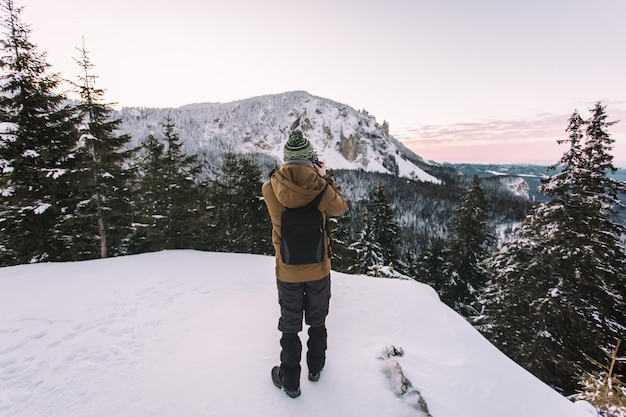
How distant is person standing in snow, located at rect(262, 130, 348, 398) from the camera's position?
2.76 metres

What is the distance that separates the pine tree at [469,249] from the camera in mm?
21938

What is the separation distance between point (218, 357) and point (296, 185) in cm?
243

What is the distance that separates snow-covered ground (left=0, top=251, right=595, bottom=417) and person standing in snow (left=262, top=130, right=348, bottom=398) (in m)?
0.29

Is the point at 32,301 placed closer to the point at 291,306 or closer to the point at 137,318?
the point at 137,318

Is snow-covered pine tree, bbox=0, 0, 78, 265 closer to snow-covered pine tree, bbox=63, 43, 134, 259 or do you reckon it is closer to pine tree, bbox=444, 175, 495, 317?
snow-covered pine tree, bbox=63, 43, 134, 259

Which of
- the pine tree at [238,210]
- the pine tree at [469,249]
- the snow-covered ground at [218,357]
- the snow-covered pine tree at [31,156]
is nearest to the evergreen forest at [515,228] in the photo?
the snow-covered pine tree at [31,156]

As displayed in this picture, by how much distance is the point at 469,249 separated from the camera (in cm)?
2272

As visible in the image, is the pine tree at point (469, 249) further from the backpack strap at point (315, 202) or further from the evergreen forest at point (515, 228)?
the backpack strap at point (315, 202)

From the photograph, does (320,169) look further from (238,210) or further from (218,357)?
(238,210)

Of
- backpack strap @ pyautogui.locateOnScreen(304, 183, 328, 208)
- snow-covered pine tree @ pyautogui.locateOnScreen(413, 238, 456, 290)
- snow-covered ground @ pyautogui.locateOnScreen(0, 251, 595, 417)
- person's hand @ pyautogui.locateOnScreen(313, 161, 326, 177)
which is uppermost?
person's hand @ pyautogui.locateOnScreen(313, 161, 326, 177)

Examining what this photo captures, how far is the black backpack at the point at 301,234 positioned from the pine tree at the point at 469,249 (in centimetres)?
2220

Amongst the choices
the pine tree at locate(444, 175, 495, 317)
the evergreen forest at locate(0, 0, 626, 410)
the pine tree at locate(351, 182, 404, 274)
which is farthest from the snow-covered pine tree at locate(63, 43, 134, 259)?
the pine tree at locate(444, 175, 495, 317)

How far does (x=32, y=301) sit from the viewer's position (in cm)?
503

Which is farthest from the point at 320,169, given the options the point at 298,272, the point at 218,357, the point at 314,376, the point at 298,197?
the point at 218,357
